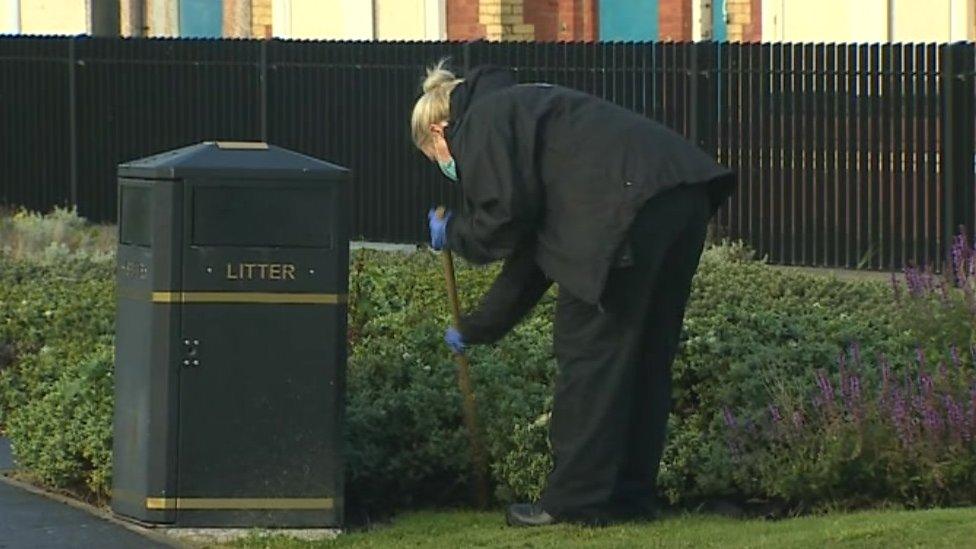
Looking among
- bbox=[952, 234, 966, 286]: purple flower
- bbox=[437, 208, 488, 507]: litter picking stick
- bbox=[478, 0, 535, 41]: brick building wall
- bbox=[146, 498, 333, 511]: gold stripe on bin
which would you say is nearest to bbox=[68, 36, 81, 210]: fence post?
bbox=[478, 0, 535, 41]: brick building wall

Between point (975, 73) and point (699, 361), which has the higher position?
point (975, 73)

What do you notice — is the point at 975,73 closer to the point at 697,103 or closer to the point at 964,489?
the point at 697,103

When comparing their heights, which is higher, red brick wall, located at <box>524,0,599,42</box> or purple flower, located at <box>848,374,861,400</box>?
red brick wall, located at <box>524,0,599,42</box>

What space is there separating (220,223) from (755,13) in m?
16.3

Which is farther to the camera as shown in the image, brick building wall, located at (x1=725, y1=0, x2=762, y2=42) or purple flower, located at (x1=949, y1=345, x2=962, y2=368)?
brick building wall, located at (x1=725, y1=0, x2=762, y2=42)

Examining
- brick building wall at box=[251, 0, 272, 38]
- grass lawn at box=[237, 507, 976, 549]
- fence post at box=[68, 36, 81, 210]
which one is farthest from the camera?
brick building wall at box=[251, 0, 272, 38]

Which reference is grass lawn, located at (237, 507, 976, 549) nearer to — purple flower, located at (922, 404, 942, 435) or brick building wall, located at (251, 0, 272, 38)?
purple flower, located at (922, 404, 942, 435)

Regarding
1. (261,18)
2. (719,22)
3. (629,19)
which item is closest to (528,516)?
(719,22)

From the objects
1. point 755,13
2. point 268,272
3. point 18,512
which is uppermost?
point 755,13

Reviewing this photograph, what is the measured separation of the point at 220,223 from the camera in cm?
762

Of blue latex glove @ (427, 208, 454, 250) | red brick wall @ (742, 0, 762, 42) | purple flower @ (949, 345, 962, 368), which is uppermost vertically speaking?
red brick wall @ (742, 0, 762, 42)

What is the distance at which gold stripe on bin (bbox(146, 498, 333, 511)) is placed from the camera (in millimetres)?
7715

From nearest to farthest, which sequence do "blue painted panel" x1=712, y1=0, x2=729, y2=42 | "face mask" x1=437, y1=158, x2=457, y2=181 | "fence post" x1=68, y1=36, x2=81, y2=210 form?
1. "face mask" x1=437, y1=158, x2=457, y2=181
2. "fence post" x1=68, y1=36, x2=81, y2=210
3. "blue painted panel" x1=712, y1=0, x2=729, y2=42

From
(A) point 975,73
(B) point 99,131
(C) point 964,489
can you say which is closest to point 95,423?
(C) point 964,489
